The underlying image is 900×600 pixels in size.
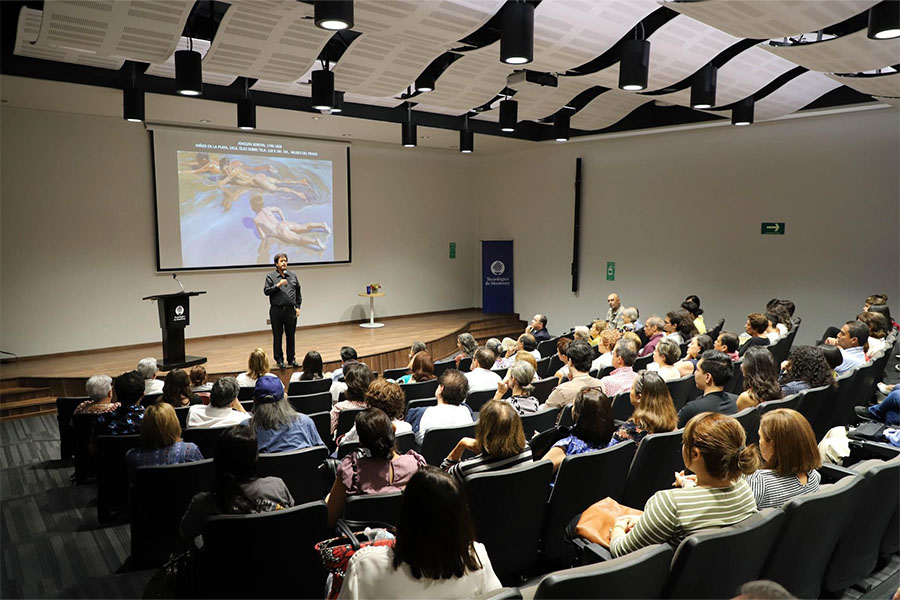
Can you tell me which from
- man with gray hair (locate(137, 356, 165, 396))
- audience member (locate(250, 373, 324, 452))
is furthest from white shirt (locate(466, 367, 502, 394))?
man with gray hair (locate(137, 356, 165, 396))

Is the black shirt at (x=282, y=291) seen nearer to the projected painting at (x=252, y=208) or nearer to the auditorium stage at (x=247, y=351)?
the auditorium stage at (x=247, y=351)

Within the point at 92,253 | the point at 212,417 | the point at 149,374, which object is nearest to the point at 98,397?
the point at 149,374

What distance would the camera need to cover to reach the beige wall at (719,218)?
27.8ft

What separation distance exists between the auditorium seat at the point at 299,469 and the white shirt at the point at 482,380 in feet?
5.65

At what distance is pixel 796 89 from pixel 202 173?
28.1 ft

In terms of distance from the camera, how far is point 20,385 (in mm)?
7375

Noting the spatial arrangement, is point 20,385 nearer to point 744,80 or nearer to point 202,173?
point 202,173

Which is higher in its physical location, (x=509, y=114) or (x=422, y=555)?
(x=509, y=114)

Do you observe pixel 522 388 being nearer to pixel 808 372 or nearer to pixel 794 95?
pixel 808 372

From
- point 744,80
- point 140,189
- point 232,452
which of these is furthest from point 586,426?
point 140,189

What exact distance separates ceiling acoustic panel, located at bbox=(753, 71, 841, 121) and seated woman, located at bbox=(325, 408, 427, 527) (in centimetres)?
728

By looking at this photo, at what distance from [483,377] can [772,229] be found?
657 cm

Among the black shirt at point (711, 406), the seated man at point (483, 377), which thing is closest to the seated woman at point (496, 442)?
the black shirt at point (711, 406)

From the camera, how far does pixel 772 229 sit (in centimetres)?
932
